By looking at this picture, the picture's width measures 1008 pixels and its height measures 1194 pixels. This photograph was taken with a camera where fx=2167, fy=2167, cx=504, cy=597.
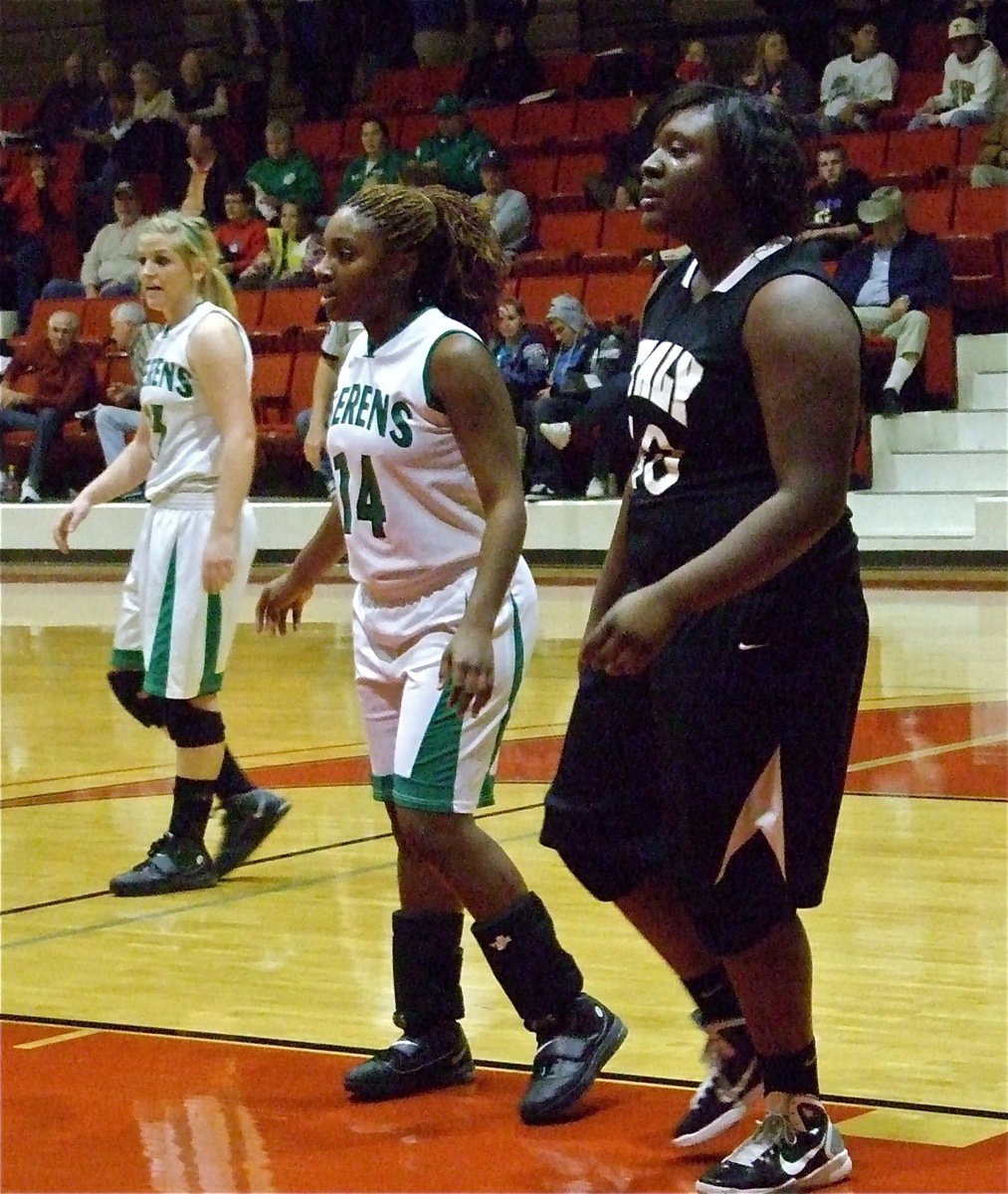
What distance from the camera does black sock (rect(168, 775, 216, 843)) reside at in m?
5.30

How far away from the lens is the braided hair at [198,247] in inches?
205

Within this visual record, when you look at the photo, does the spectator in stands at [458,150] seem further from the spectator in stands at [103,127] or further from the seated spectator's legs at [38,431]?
the spectator in stands at [103,127]

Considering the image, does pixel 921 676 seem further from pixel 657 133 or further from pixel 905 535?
pixel 657 133

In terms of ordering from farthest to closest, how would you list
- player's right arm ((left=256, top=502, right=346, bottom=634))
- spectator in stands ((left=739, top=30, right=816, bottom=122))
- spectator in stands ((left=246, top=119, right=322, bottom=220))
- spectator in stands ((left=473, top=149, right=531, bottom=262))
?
spectator in stands ((left=246, top=119, right=322, bottom=220))
spectator in stands ((left=473, top=149, right=531, bottom=262))
spectator in stands ((left=739, top=30, right=816, bottom=122))
player's right arm ((left=256, top=502, right=346, bottom=634))

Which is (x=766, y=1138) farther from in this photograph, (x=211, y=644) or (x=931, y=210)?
(x=931, y=210)

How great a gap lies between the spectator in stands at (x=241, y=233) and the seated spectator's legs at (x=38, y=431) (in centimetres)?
174

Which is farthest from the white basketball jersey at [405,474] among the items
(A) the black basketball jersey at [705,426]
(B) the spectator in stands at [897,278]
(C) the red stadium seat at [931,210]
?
(C) the red stadium seat at [931,210]

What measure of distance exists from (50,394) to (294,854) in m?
10.6

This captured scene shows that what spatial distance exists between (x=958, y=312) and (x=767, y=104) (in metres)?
10.9

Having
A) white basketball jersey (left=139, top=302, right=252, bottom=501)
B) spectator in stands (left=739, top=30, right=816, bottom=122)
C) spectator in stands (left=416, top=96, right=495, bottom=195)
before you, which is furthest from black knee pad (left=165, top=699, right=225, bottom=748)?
spectator in stands (left=416, top=96, right=495, bottom=195)

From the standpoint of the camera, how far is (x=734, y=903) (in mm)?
2898

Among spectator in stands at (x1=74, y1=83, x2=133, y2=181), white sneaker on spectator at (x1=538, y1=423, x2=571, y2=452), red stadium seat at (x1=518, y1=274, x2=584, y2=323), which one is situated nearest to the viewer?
white sneaker on spectator at (x1=538, y1=423, x2=571, y2=452)

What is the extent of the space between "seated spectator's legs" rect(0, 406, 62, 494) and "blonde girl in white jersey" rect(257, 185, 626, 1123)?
1220 centimetres

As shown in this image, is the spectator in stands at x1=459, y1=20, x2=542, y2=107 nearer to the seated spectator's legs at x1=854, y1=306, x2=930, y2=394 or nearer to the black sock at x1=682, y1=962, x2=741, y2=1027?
the seated spectator's legs at x1=854, y1=306, x2=930, y2=394
